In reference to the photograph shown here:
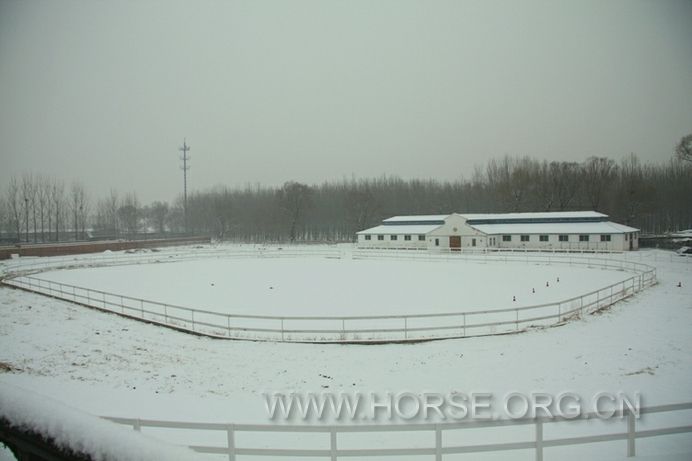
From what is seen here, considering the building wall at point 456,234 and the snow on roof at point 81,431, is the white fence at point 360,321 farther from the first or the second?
the building wall at point 456,234

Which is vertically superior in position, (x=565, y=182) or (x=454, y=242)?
(x=565, y=182)

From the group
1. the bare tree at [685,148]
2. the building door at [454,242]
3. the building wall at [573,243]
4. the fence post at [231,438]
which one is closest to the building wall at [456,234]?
the building door at [454,242]

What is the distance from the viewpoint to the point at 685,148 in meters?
65.3

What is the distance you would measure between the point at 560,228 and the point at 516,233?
5.83 metres

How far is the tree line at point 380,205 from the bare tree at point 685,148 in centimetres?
23

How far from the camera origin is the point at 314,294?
2955cm

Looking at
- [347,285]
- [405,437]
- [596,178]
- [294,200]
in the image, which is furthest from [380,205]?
[405,437]

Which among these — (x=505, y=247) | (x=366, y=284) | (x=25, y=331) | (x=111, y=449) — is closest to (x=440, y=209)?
(x=505, y=247)

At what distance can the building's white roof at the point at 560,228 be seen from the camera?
183 feet

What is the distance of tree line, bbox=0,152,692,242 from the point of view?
293 ft

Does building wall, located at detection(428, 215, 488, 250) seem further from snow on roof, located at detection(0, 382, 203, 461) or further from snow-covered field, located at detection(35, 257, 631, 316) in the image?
snow on roof, located at detection(0, 382, 203, 461)

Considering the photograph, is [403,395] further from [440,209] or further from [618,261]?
[440,209]

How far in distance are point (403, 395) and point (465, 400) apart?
1.74 metres

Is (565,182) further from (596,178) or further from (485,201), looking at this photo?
(485,201)
